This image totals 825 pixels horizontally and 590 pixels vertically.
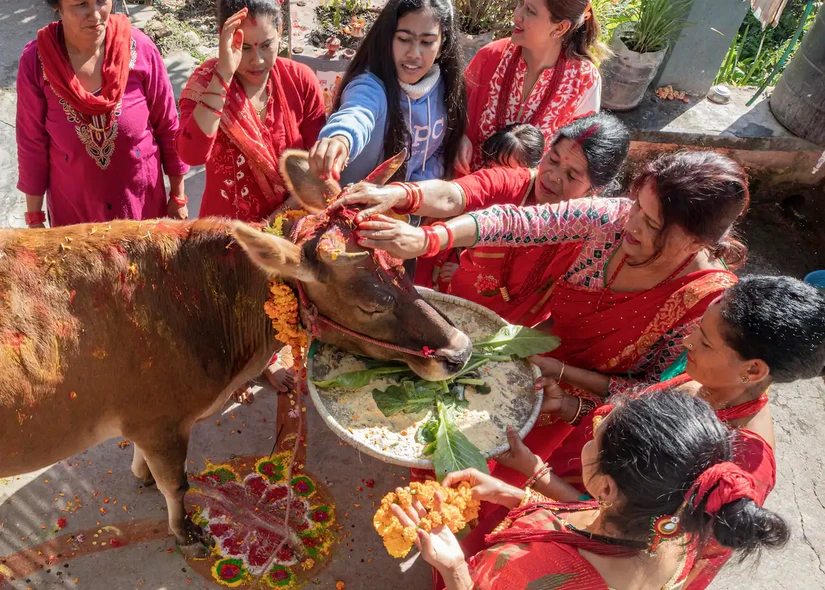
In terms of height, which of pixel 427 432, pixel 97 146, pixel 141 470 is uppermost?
pixel 97 146

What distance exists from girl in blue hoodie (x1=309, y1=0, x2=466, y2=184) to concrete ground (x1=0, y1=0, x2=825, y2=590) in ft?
7.73

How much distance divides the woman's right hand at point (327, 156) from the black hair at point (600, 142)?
54.0 inches

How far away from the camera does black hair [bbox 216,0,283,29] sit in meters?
4.09

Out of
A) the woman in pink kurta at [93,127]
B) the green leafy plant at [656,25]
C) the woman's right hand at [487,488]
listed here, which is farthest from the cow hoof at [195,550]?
the green leafy plant at [656,25]

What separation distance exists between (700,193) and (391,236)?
63.2 inches

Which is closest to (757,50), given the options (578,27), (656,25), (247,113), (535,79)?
(656,25)

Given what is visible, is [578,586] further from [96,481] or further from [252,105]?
[96,481]

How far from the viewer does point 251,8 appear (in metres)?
4.09

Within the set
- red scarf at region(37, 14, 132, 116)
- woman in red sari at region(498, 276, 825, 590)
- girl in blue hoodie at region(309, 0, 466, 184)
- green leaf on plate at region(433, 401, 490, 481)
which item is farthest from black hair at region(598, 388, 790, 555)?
red scarf at region(37, 14, 132, 116)

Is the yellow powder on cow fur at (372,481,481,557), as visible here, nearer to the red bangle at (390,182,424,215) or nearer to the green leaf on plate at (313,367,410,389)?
the green leaf on plate at (313,367,410,389)

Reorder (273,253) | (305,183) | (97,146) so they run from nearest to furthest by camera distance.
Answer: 1. (273,253)
2. (305,183)
3. (97,146)

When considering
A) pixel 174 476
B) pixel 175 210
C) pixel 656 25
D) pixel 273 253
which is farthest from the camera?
pixel 656 25

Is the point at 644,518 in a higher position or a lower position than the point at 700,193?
lower

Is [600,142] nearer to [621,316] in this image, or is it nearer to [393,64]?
[621,316]
